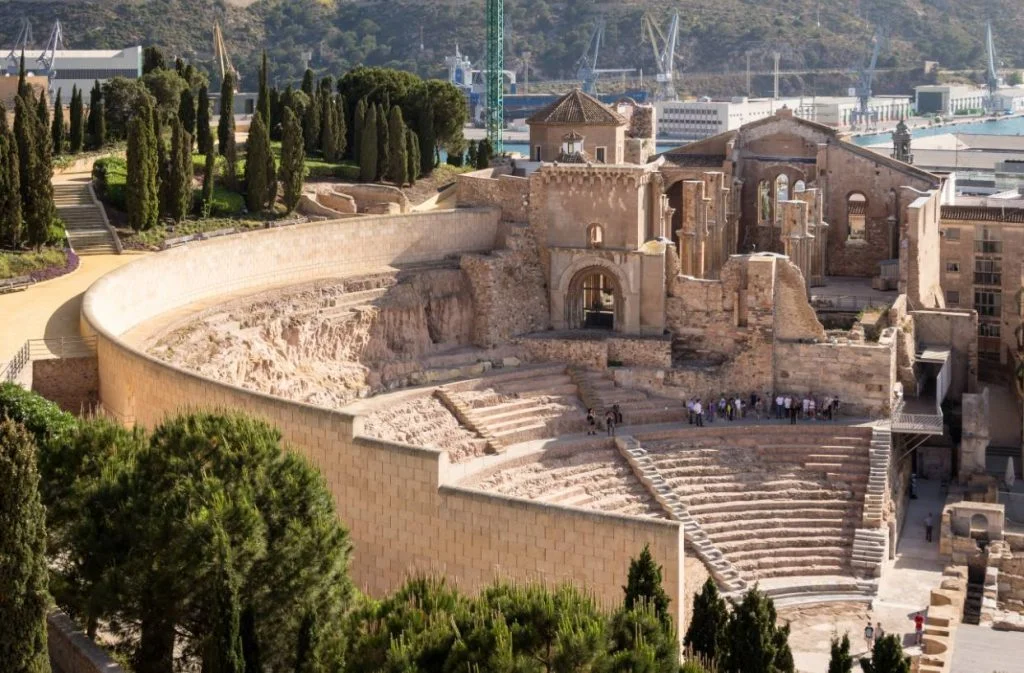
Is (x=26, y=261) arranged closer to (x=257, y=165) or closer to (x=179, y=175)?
(x=179, y=175)

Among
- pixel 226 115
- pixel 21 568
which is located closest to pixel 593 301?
pixel 226 115

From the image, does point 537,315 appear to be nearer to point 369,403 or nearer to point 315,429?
point 369,403

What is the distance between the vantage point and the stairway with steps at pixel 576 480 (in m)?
37.6

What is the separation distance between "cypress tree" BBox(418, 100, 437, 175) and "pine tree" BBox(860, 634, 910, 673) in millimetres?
37480

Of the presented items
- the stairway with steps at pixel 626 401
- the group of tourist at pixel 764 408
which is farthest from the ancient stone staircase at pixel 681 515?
the group of tourist at pixel 764 408

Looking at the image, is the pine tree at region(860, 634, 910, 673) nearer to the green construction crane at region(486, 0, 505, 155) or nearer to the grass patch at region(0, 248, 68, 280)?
the grass patch at region(0, 248, 68, 280)

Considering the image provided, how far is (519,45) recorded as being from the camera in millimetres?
184000

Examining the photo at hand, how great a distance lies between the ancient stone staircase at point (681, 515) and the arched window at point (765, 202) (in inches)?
686

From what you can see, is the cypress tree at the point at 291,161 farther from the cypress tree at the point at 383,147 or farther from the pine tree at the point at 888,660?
the pine tree at the point at 888,660

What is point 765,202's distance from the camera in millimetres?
57906

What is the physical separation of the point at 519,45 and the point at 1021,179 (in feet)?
386

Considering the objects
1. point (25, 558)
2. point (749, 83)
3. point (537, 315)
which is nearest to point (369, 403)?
point (537, 315)

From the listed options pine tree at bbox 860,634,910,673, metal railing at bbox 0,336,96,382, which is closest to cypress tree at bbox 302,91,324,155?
metal railing at bbox 0,336,96,382

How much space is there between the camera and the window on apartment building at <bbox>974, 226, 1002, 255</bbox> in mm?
54531
